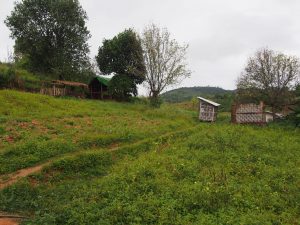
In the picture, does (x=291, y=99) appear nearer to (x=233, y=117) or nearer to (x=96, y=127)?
(x=233, y=117)

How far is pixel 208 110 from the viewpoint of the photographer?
26953 mm

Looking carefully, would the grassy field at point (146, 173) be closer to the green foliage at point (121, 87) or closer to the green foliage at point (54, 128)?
the green foliage at point (54, 128)

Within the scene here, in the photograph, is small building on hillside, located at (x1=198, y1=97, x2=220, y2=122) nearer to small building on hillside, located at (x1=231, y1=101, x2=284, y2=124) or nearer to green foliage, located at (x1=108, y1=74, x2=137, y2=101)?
small building on hillside, located at (x1=231, y1=101, x2=284, y2=124)

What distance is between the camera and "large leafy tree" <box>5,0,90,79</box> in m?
39.0

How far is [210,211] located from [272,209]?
1969 mm

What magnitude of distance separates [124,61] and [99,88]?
561 centimetres

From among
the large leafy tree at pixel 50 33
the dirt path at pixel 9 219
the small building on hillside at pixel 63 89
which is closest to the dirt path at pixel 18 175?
the dirt path at pixel 9 219

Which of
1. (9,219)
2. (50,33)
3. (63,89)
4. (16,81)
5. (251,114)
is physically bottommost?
(9,219)

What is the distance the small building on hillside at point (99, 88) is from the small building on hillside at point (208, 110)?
17.9m

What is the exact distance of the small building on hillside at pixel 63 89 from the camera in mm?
34491

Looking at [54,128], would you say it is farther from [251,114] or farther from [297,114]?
[297,114]

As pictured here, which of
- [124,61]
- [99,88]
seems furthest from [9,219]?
[99,88]

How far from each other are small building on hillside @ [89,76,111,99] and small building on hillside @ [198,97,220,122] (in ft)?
58.6

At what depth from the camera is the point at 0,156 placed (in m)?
14.0
